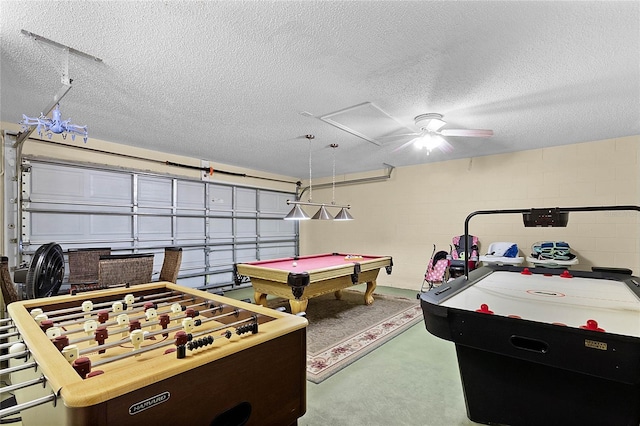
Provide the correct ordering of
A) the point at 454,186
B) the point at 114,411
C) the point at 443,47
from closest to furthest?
the point at 114,411, the point at 443,47, the point at 454,186

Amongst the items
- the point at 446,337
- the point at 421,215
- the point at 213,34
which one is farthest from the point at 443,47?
the point at 421,215

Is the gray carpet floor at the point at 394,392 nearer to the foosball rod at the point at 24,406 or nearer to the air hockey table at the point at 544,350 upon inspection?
the air hockey table at the point at 544,350

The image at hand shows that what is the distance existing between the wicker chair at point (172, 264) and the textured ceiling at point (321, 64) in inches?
61.6

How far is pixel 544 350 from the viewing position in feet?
4.53

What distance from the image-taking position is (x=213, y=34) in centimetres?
188

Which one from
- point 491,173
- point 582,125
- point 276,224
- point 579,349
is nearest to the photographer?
point 579,349

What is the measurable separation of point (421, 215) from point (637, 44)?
4004mm

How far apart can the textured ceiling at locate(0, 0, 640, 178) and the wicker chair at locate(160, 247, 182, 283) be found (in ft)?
5.14

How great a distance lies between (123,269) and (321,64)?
282cm

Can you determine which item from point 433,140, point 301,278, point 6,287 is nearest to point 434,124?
point 433,140

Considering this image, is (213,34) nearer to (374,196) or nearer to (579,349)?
(579,349)

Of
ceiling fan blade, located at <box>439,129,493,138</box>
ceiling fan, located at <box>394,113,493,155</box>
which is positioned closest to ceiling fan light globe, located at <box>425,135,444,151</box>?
ceiling fan, located at <box>394,113,493,155</box>

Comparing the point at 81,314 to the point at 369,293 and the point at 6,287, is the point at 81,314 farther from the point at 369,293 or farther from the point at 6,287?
the point at 369,293

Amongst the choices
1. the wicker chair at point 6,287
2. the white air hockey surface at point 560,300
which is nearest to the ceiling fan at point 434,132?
the white air hockey surface at point 560,300
